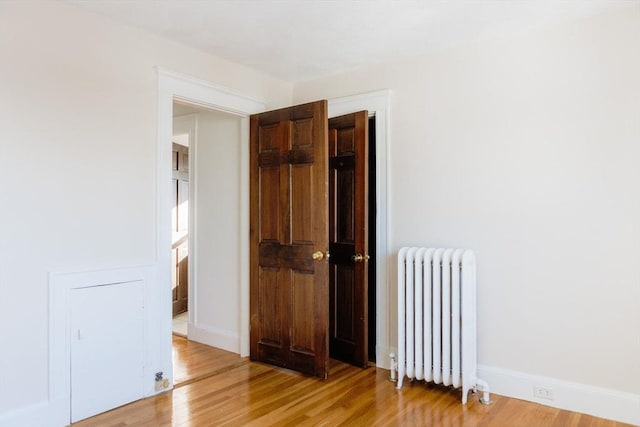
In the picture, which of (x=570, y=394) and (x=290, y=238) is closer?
(x=570, y=394)

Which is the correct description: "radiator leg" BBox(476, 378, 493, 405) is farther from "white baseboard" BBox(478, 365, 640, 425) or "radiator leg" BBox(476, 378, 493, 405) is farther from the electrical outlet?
the electrical outlet

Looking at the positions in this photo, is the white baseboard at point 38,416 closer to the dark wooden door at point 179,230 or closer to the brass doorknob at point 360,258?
the brass doorknob at point 360,258

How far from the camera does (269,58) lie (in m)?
3.43

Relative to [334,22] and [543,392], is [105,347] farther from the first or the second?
[543,392]

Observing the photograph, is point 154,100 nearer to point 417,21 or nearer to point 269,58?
point 269,58

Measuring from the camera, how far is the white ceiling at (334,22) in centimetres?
253

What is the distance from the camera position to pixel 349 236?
360cm

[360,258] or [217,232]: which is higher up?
Result: [217,232]

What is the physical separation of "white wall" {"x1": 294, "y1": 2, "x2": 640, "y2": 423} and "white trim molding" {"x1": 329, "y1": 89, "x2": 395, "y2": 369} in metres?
0.17

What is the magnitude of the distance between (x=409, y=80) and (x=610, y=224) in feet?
5.67

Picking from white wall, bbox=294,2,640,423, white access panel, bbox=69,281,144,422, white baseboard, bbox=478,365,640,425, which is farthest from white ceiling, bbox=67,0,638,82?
white baseboard, bbox=478,365,640,425

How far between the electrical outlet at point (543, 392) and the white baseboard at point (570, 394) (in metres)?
0.01

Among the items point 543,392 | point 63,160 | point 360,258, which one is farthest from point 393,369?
point 63,160

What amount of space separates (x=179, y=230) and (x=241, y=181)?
2.00 meters
